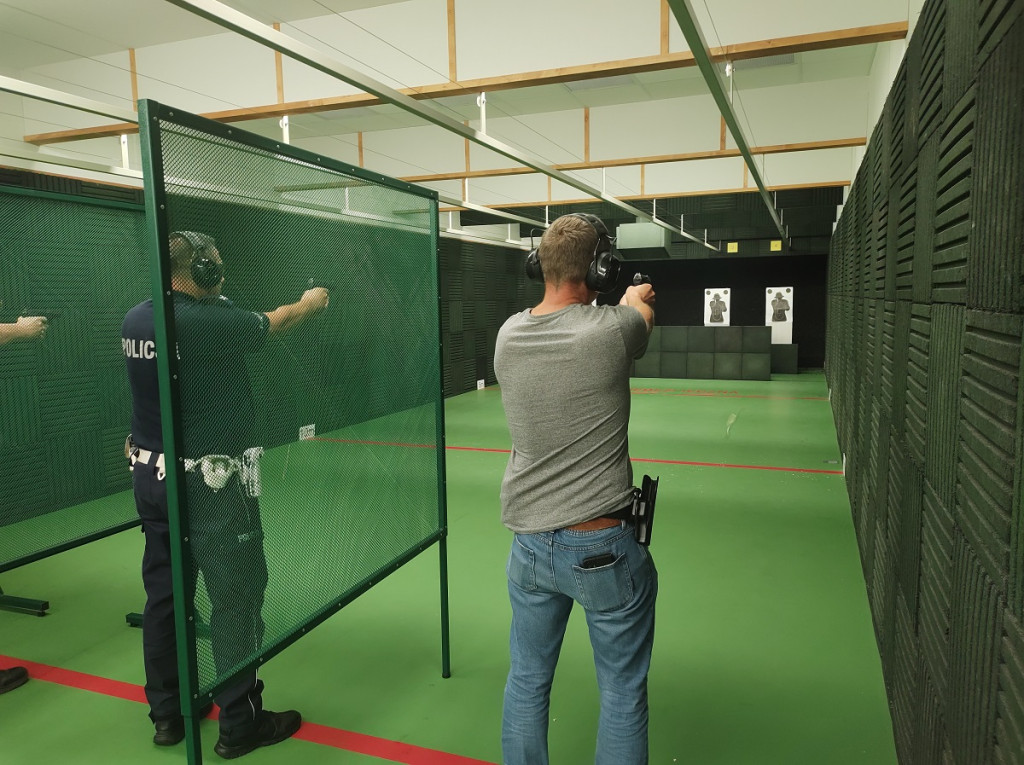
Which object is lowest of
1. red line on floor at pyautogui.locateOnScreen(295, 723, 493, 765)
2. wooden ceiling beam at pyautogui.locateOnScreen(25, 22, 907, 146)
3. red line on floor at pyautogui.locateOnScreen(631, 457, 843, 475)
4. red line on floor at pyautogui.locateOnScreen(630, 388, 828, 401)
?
red line on floor at pyautogui.locateOnScreen(295, 723, 493, 765)

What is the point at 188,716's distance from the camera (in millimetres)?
1430

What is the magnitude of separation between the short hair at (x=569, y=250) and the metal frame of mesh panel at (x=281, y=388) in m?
0.71

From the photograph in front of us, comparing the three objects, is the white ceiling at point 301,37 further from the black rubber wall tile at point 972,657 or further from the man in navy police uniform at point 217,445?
the black rubber wall tile at point 972,657

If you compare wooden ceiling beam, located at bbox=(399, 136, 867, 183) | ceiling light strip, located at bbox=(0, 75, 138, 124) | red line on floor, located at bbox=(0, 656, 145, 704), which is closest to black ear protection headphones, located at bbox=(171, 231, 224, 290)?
red line on floor, located at bbox=(0, 656, 145, 704)

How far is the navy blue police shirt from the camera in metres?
1.42

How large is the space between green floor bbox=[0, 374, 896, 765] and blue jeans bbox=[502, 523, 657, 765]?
0.63 m

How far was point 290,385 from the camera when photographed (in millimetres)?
1810

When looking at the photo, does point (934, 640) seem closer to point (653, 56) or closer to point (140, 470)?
point (140, 470)

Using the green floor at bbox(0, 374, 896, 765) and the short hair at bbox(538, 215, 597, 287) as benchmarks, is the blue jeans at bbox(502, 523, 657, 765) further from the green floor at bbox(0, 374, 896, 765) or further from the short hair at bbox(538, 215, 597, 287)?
the green floor at bbox(0, 374, 896, 765)

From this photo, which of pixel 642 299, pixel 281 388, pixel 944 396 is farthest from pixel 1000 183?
pixel 281 388

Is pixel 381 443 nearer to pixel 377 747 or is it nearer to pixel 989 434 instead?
pixel 377 747

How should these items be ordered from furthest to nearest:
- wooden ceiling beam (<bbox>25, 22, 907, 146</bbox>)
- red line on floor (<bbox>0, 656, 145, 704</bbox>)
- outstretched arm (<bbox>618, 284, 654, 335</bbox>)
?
wooden ceiling beam (<bbox>25, 22, 907, 146</bbox>)
red line on floor (<bbox>0, 656, 145, 704</bbox>)
outstretched arm (<bbox>618, 284, 654, 335</bbox>)

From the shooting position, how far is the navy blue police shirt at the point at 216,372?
4.67 feet

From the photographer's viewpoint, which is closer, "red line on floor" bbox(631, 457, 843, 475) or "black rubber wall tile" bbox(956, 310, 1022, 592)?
"black rubber wall tile" bbox(956, 310, 1022, 592)
